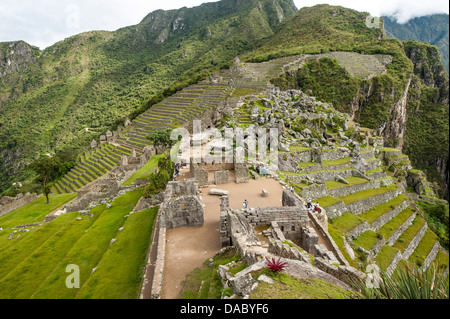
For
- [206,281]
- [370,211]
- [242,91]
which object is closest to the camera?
[206,281]

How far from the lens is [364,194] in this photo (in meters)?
22.2

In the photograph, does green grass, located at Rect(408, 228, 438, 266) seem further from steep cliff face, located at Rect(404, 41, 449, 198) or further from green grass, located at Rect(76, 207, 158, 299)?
steep cliff face, located at Rect(404, 41, 449, 198)

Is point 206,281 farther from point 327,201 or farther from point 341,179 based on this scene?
point 341,179

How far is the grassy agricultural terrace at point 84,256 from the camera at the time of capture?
9227 millimetres

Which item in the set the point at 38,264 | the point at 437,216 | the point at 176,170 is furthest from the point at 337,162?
the point at 38,264

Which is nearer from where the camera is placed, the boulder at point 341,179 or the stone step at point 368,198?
the stone step at point 368,198

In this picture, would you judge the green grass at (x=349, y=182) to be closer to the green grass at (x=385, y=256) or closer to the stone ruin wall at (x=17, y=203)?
the green grass at (x=385, y=256)

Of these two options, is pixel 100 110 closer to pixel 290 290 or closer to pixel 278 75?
pixel 278 75

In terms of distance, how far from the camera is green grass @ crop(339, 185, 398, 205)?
66.7 feet

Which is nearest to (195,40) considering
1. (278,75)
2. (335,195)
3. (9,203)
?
(278,75)

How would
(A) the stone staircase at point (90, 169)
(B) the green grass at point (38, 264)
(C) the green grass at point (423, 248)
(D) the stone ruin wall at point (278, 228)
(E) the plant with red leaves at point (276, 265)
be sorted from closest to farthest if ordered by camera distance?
(E) the plant with red leaves at point (276, 265) → (D) the stone ruin wall at point (278, 228) → (B) the green grass at point (38, 264) → (C) the green grass at point (423, 248) → (A) the stone staircase at point (90, 169)

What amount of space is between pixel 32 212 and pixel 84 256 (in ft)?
68.3

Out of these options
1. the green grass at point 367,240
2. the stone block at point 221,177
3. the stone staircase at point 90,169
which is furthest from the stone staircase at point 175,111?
the green grass at point 367,240
